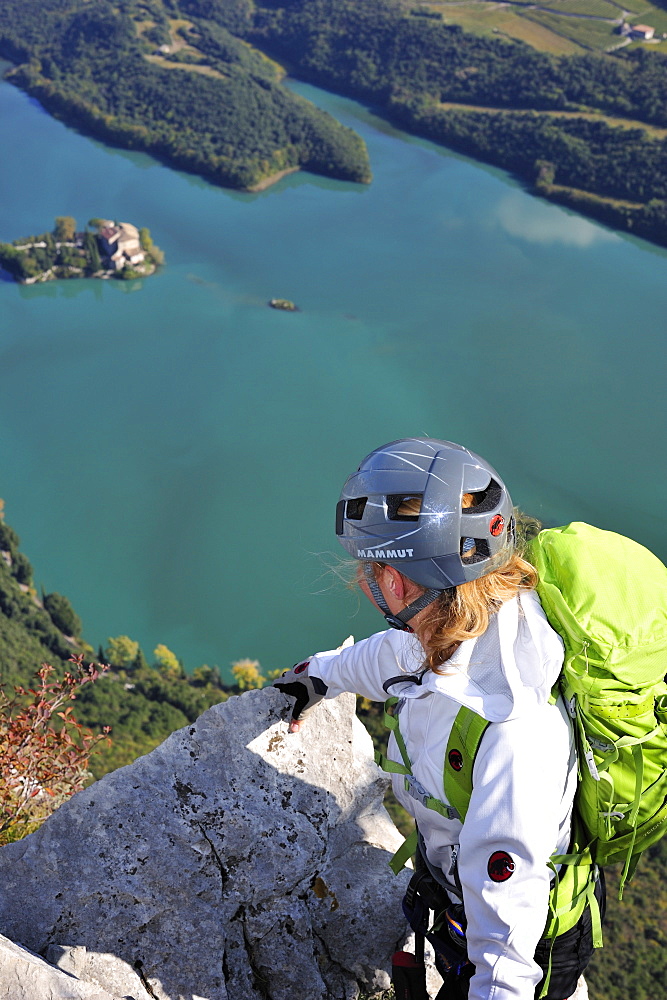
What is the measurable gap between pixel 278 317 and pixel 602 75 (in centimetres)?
3355

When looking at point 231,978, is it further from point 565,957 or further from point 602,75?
point 602,75

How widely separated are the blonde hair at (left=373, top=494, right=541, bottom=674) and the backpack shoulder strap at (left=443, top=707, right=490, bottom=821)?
0.12 meters

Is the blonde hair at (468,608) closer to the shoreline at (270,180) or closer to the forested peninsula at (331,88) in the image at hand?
the forested peninsula at (331,88)

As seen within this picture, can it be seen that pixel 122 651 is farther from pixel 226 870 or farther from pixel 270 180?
pixel 270 180

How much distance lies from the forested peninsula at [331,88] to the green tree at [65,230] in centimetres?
1164

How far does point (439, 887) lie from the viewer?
2.10 m

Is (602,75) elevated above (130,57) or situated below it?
above

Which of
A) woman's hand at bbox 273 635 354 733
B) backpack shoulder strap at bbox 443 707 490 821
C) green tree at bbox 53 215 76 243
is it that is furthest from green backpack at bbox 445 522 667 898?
green tree at bbox 53 215 76 243

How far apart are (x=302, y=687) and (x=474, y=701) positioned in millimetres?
1204

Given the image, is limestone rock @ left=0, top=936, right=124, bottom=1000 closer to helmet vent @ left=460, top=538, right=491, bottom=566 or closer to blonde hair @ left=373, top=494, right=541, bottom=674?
blonde hair @ left=373, top=494, right=541, bottom=674

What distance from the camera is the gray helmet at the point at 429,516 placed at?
1.84m

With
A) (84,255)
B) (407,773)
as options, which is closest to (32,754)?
(407,773)

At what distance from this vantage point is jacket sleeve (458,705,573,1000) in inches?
60.8

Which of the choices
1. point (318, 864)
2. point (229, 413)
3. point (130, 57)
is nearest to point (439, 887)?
point (318, 864)
